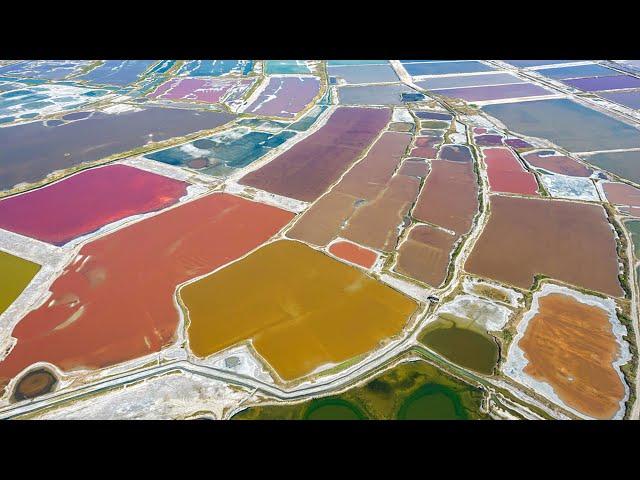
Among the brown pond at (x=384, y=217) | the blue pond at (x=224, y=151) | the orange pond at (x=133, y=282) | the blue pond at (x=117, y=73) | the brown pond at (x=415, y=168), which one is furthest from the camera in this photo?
the blue pond at (x=117, y=73)

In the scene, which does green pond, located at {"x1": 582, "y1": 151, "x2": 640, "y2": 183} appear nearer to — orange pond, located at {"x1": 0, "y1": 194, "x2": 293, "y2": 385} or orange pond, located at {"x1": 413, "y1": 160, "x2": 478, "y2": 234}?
orange pond, located at {"x1": 413, "y1": 160, "x2": 478, "y2": 234}

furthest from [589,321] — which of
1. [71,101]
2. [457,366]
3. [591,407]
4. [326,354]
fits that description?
[71,101]

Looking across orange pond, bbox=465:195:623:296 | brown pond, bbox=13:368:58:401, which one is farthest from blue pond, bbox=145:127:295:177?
orange pond, bbox=465:195:623:296

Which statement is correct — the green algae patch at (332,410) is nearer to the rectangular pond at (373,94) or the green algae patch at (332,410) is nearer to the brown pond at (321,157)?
the brown pond at (321,157)

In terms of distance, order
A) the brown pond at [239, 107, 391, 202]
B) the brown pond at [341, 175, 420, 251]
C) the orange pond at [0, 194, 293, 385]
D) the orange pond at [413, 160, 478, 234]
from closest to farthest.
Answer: the orange pond at [0, 194, 293, 385] < the brown pond at [341, 175, 420, 251] < the orange pond at [413, 160, 478, 234] < the brown pond at [239, 107, 391, 202]

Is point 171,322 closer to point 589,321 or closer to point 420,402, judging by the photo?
point 420,402

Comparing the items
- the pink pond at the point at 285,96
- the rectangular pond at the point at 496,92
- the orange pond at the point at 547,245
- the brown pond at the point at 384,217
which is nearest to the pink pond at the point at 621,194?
the orange pond at the point at 547,245

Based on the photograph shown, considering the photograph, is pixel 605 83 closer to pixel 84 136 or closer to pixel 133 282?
pixel 133 282

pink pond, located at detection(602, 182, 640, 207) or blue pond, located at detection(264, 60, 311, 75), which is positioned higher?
blue pond, located at detection(264, 60, 311, 75)
